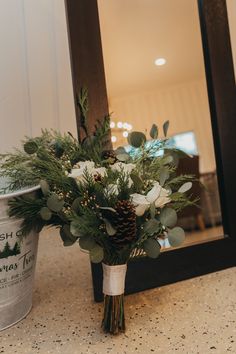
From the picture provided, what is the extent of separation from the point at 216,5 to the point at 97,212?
0.70 meters

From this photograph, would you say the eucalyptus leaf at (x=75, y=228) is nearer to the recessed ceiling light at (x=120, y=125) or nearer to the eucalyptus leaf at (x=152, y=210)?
the eucalyptus leaf at (x=152, y=210)

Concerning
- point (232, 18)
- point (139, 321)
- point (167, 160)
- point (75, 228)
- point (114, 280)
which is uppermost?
point (232, 18)

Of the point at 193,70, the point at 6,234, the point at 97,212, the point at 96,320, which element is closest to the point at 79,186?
the point at 97,212

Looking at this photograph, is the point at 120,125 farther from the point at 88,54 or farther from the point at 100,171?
the point at 100,171

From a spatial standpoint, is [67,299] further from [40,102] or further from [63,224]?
[40,102]

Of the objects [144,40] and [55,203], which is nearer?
[55,203]

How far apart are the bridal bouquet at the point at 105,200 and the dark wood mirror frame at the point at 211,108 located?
4.7 inches

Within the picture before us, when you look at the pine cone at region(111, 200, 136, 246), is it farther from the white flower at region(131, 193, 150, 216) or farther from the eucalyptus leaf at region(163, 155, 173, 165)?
the eucalyptus leaf at region(163, 155, 173, 165)

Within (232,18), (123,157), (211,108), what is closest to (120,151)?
(123,157)

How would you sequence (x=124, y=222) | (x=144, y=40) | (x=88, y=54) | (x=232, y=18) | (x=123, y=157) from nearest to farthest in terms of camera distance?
(x=124, y=222) → (x=123, y=157) → (x=88, y=54) → (x=144, y=40) → (x=232, y=18)

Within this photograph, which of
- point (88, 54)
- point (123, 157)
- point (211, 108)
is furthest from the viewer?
point (211, 108)

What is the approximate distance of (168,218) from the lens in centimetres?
50

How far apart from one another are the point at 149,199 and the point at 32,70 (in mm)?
775

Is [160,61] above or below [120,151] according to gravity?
above
